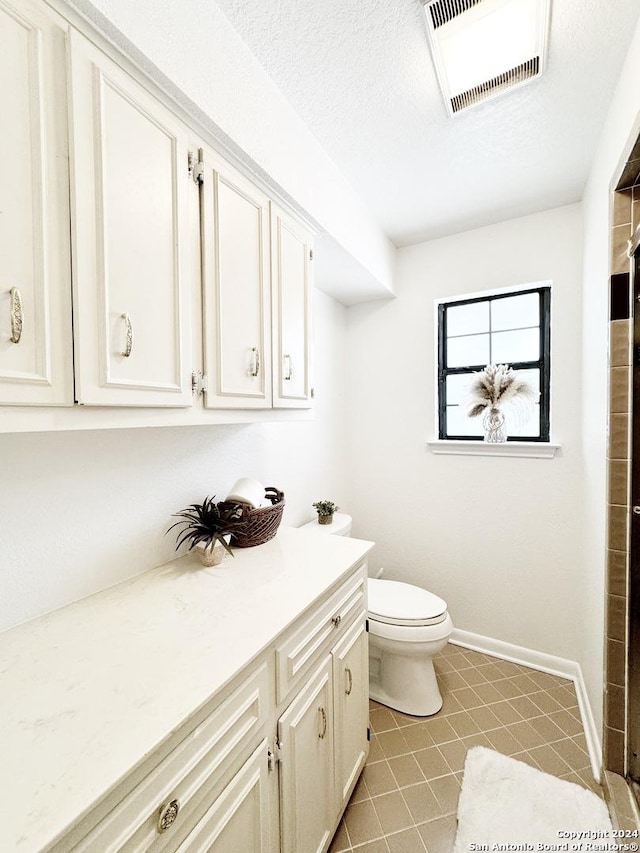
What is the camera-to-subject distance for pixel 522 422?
218cm

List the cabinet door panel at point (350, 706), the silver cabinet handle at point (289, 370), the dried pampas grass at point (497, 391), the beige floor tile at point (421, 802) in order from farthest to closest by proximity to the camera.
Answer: the dried pampas grass at point (497, 391) < the silver cabinet handle at point (289, 370) < the beige floor tile at point (421, 802) < the cabinet door panel at point (350, 706)

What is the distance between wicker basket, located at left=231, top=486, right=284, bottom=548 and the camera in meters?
1.35

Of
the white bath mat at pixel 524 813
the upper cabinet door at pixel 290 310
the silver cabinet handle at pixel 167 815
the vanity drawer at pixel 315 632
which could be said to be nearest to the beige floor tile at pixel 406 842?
the white bath mat at pixel 524 813

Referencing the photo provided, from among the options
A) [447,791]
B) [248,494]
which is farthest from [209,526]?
[447,791]

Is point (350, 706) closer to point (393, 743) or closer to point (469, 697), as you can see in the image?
point (393, 743)

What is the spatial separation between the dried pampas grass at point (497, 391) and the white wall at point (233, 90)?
1.15 metres

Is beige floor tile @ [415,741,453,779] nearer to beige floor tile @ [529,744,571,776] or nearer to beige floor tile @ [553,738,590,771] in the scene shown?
beige floor tile @ [529,744,571,776]

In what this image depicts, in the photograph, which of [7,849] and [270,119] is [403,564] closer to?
[7,849]

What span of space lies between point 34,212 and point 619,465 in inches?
73.0

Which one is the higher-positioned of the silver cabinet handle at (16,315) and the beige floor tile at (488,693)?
the silver cabinet handle at (16,315)

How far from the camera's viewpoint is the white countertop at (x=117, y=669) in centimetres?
51

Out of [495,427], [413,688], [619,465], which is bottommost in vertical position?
[413,688]

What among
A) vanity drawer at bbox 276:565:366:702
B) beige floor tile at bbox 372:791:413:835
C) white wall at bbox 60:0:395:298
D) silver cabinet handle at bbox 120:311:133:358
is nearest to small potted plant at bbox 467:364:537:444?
white wall at bbox 60:0:395:298

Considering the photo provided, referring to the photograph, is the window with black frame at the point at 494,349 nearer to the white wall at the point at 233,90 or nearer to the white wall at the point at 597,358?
the white wall at the point at 597,358
